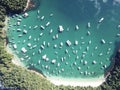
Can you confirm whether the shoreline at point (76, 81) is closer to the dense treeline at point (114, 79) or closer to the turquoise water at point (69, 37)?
the turquoise water at point (69, 37)

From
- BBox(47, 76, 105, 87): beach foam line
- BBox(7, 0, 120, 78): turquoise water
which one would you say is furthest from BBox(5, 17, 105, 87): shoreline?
BBox(7, 0, 120, 78): turquoise water

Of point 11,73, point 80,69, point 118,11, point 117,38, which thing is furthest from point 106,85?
point 11,73

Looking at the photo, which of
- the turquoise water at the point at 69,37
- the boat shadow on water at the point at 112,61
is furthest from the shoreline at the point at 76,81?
the boat shadow on water at the point at 112,61

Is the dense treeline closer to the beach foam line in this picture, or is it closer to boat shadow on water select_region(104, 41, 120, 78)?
boat shadow on water select_region(104, 41, 120, 78)

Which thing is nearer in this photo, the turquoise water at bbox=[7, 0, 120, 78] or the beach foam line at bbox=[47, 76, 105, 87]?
the turquoise water at bbox=[7, 0, 120, 78]

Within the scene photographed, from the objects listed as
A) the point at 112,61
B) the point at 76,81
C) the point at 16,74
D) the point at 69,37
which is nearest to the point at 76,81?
the point at 76,81

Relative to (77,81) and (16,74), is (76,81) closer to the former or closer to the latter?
(77,81)
